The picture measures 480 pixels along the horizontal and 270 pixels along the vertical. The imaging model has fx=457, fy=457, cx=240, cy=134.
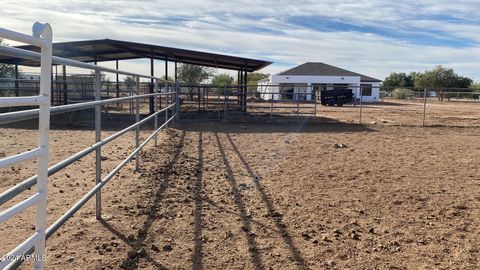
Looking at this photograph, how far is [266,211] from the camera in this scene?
541 cm

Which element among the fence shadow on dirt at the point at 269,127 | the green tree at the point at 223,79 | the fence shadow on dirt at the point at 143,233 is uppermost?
the green tree at the point at 223,79

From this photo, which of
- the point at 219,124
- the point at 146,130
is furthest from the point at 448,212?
the point at 219,124

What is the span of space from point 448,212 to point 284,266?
273 cm

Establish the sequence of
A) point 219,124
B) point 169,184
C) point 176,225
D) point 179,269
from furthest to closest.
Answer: point 219,124 < point 169,184 < point 176,225 < point 179,269

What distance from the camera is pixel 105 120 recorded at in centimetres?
1800

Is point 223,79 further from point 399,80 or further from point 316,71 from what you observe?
point 399,80

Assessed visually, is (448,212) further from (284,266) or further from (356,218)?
(284,266)

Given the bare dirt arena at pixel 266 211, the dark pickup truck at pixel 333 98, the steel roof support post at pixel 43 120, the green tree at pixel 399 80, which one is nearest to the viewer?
the steel roof support post at pixel 43 120

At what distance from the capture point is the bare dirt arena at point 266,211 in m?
3.96

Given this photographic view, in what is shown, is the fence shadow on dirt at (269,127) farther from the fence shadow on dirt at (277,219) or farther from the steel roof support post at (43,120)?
the steel roof support post at (43,120)

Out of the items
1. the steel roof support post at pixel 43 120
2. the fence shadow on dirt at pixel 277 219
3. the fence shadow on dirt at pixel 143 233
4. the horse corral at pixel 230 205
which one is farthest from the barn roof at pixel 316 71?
the steel roof support post at pixel 43 120

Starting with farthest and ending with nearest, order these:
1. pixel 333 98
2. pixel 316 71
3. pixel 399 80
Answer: pixel 399 80 → pixel 316 71 → pixel 333 98

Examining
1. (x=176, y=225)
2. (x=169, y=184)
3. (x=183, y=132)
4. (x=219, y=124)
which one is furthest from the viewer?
(x=219, y=124)

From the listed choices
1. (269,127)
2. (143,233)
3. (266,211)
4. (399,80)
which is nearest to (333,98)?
(269,127)
